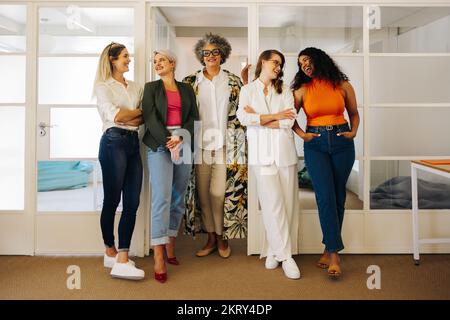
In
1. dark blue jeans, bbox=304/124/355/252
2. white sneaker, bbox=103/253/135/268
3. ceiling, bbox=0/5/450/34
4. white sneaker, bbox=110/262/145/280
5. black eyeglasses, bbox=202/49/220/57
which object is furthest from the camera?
ceiling, bbox=0/5/450/34

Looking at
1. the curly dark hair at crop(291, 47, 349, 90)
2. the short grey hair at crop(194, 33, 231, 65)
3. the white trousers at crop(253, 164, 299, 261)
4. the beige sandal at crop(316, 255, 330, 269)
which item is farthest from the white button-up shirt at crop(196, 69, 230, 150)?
the beige sandal at crop(316, 255, 330, 269)

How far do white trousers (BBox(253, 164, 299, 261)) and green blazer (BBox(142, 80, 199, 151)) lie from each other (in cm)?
58

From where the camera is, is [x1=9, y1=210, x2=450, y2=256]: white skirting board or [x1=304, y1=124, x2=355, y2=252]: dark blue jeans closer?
[x1=304, y1=124, x2=355, y2=252]: dark blue jeans

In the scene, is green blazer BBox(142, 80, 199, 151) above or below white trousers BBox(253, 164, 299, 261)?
above

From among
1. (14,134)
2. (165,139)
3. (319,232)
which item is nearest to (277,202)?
(319,232)

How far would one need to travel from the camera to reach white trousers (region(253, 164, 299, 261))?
2.63 metres

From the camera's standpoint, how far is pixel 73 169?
3004 mm

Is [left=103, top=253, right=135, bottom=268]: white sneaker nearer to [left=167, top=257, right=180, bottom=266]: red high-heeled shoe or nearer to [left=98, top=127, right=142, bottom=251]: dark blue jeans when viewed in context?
[left=98, top=127, right=142, bottom=251]: dark blue jeans

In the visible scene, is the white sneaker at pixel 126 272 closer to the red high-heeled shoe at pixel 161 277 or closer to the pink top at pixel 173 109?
the red high-heeled shoe at pixel 161 277

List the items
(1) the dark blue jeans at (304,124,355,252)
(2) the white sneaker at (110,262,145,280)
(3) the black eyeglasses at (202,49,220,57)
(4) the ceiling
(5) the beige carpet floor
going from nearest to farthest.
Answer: (5) the beige carpet floor < (2) the white sneaker at (110,262,145,280) < (1) the dark blue jeans at (304,124,355,252) < (3) the black eyeglasses at (202,49,220,57) < (4) the ceiling

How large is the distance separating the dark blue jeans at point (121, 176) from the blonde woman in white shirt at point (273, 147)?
2.46 ft

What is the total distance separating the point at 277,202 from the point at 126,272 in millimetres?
1045
